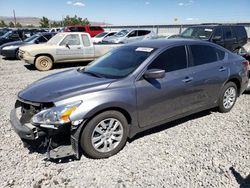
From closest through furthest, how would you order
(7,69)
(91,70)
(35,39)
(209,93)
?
(91,70) < (209,93) < (7,69) < (35,39)

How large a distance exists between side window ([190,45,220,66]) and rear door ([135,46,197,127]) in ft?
0.80

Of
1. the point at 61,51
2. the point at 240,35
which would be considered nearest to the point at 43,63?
the point at 61,51

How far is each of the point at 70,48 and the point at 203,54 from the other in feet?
24.6

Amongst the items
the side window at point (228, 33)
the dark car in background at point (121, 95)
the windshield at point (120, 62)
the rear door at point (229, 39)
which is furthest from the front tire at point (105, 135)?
the side window at point (228, 33)

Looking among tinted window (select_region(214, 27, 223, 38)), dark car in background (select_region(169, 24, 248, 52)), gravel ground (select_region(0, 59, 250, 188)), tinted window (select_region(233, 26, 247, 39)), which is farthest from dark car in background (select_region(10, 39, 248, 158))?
tinted window (select_region(233, 26, 247, 39))

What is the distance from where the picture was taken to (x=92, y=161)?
344 cm

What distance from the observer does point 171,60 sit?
4.10 meters

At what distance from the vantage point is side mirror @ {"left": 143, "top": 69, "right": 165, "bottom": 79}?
361cm

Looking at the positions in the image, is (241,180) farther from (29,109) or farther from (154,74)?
(29,109)

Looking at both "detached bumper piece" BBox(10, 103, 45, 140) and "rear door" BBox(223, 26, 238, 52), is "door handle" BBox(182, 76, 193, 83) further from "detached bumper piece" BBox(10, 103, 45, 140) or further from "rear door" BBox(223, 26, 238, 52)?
"rear door" BBox(223, 26, 238, 52)

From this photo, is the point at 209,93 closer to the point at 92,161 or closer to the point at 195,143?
the point at 195,143

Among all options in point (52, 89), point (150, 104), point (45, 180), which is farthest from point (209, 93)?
point (45, 180)

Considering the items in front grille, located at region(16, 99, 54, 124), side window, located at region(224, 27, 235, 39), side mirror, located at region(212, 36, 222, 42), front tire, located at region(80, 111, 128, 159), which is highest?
side window, located at region(224, 27, 235, 39)

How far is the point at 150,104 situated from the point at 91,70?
1.22 meters
